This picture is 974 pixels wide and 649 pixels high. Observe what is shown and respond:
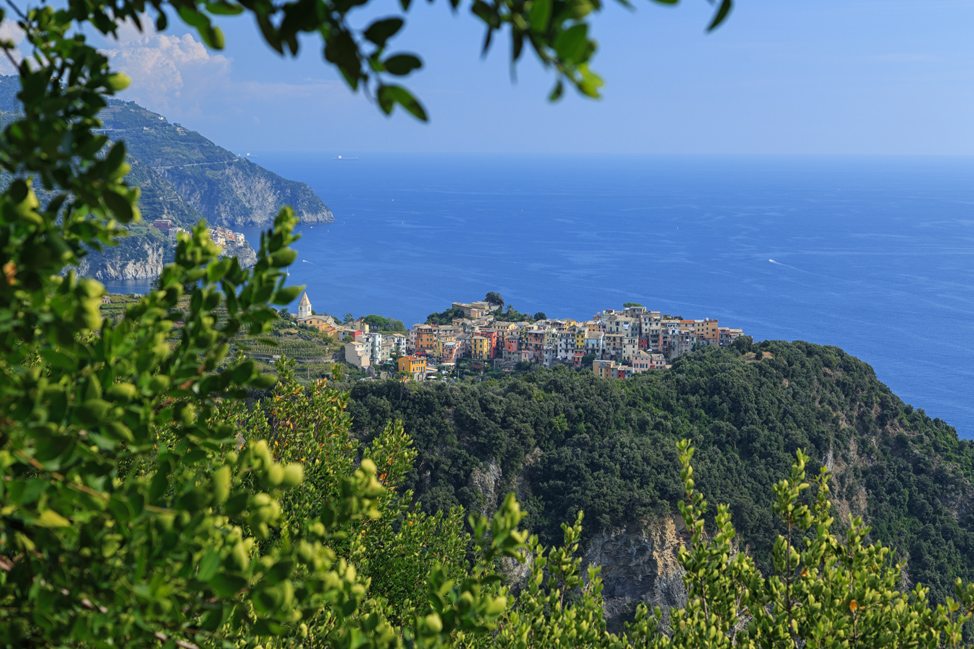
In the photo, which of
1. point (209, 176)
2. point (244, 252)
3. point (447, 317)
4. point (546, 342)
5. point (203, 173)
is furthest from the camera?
point (203, 173)

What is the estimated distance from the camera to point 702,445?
1147 inches

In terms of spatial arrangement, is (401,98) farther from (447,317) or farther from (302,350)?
(447,317)

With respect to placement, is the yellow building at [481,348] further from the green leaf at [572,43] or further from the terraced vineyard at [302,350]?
the green leaf at [572,43]

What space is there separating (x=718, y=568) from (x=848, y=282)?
267 ft

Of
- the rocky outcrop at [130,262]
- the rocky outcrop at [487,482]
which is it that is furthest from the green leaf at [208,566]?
the rocky outcrop at [130,262]

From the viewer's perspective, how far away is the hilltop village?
4797cm

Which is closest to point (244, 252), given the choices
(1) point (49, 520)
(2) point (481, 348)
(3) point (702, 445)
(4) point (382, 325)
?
(4) point (382, 325)

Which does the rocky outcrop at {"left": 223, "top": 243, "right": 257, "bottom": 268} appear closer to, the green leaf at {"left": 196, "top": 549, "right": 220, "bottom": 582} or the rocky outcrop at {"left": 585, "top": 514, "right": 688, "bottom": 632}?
the rocky outcrop at {"left": 585, "top": 514, "right": 688, "bottom": 632}

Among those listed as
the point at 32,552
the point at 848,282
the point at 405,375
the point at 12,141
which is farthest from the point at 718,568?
the point at 848,282

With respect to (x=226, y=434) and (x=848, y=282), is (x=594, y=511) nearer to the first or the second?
(x=226, y=434)

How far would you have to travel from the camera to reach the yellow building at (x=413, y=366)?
44969mm

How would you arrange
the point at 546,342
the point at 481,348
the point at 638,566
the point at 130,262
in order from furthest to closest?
the point at 130,262
the point at 481,348
the point at 546,342
the point at 638,566

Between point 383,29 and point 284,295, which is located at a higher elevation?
point 383,29

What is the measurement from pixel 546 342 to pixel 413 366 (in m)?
9.17
